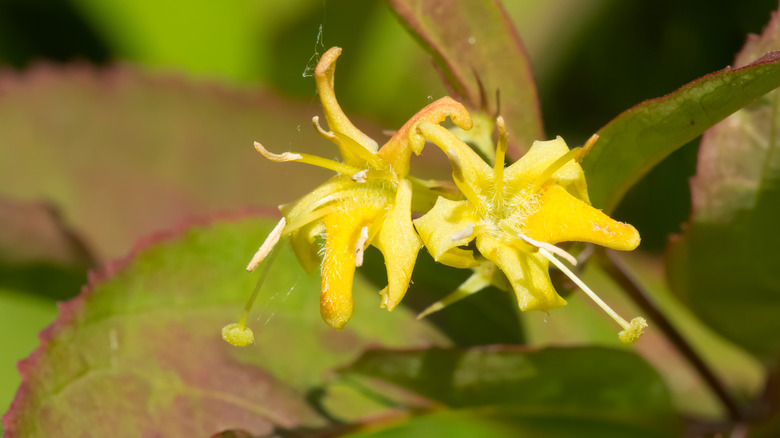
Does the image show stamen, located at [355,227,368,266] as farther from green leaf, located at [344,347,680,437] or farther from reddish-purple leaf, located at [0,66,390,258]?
reddish-purple leaf, located at [0,66,390,258]

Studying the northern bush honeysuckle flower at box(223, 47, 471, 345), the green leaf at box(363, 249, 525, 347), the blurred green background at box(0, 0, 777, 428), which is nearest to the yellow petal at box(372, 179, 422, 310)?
the northern bush honeysuckle flower at box(223, 47, 471, 345)

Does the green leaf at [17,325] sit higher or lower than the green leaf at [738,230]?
lower

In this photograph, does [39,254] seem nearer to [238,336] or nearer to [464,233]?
[238,336]

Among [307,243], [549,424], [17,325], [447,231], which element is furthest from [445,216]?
[17,325]

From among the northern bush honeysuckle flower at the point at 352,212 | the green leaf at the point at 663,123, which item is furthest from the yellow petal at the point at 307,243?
the green leaf at the point at 663,123

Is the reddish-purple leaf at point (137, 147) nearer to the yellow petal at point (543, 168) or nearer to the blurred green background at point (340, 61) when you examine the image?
the blurred green background at point (340, 61)
